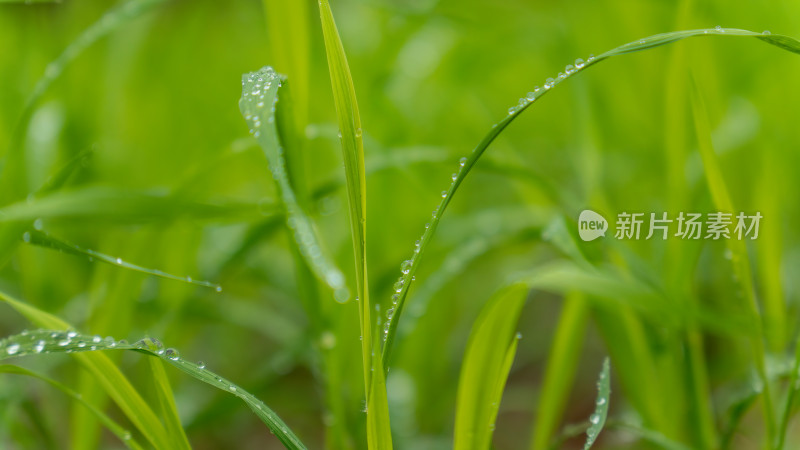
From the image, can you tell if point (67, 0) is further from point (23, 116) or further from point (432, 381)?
point (432, 381)

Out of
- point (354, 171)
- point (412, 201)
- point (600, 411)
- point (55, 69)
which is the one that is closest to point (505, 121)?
point (354, 171)

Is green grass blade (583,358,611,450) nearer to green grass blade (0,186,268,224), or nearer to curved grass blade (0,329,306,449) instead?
curved grass blade (0,329,306,449)

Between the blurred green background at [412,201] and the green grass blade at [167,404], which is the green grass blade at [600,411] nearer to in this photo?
the blurred green background at [412,201]

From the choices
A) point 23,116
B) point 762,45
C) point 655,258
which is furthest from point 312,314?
point 762,45

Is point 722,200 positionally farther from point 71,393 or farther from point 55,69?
point 55,69

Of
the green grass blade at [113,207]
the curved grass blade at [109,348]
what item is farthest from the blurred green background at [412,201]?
the curved grass blade at [109,348]

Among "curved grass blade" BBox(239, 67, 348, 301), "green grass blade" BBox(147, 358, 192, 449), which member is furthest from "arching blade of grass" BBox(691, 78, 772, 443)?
"green grass blade" BBox(147, 358, 192, 449)

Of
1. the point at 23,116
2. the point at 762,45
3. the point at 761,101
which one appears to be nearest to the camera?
the point at 23,116
